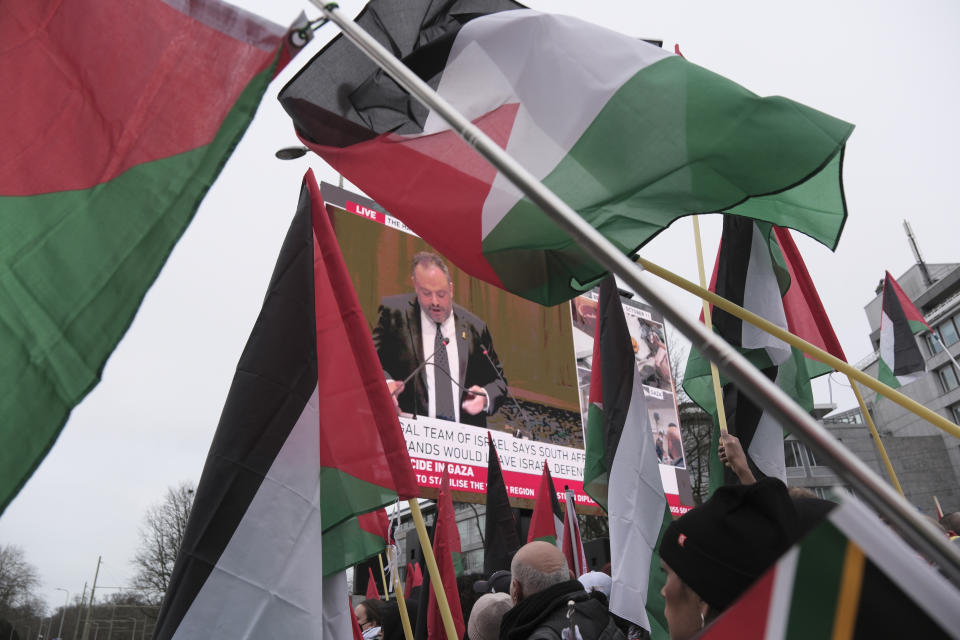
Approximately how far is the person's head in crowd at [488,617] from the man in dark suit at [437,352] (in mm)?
9531

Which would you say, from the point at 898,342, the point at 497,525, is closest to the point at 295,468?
the point at 497,525

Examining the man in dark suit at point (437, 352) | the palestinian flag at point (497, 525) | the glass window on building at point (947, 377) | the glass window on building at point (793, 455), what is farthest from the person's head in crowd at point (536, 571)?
the glass window on building at point (947, 377)

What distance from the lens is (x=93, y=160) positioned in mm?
2102

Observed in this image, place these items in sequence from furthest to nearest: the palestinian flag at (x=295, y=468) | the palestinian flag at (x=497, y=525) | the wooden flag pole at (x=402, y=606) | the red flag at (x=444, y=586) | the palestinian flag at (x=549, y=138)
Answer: the palestinian flag at (x=497, y=525)
the red flag at (x=444, y=586)
the wooden flag pole at (x=402, y=606)
the palestinian flag at (x=295, y=468)
the palestinian flag at (x=549, y=138)

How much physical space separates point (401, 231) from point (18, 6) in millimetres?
12581

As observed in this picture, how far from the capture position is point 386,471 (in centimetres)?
356

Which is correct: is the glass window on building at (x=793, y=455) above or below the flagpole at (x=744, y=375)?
above

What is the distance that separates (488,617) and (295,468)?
1186 mm

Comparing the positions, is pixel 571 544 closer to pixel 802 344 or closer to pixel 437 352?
pixel 802 344

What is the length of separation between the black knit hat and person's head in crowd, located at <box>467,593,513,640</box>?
75.4 inches

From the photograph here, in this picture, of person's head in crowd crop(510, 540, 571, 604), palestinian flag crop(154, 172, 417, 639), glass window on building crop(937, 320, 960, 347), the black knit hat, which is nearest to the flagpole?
the black knit hat

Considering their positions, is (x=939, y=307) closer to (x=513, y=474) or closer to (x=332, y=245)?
(x=513, y=474)

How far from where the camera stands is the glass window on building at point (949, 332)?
43688 millimetres

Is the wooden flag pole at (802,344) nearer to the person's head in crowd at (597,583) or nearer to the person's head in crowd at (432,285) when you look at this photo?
the person's head in crowd at (597,583)
